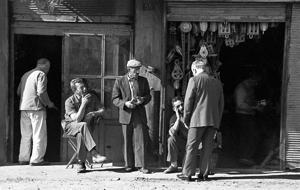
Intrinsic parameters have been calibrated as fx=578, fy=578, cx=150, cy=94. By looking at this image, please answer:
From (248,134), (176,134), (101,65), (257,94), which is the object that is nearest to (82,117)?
(101,65)

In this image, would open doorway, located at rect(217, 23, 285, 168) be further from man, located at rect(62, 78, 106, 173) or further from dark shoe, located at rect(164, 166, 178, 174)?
man, located at rect(62, 78, 106, 173)

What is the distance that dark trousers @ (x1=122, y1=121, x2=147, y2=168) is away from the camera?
9141 millimetres

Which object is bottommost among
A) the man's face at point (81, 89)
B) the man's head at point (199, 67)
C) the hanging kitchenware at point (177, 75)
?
the man's face at point (81, 89)

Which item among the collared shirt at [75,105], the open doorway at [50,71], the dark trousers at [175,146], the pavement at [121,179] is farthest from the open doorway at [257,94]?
the open doorway at [50,71]

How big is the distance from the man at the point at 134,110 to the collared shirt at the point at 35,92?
1.23m

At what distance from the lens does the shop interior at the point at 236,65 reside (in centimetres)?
951

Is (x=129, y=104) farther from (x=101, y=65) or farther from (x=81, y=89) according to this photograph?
(x=101, y=65)

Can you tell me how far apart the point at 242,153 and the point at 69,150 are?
124 inches

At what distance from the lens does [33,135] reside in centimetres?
962

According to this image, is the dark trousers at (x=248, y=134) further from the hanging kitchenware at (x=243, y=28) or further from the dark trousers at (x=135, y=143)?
the dark trousers at (x=135, y=143)

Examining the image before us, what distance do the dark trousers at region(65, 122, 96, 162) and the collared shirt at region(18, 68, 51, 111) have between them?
79cm

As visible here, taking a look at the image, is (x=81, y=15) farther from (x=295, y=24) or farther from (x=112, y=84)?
(x=295, y=24)

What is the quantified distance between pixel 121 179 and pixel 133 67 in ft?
5.71

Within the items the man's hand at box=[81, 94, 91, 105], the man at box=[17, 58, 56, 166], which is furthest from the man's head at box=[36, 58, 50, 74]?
the man's hand at box=[81, 94, 91, 105]
